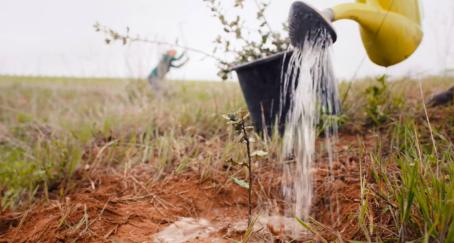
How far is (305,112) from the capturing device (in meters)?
1.87

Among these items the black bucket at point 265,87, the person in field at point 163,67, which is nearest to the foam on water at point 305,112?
the black bucket at point 265,87

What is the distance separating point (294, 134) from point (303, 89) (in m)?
0.22

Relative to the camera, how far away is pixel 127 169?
1746 millimetres

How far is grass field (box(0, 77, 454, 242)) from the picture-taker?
3.03 feet

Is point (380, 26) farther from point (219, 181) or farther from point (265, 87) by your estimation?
point (219, 181)

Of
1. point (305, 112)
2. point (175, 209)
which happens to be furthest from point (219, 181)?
point (305, 112)

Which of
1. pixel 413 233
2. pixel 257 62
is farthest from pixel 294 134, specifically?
pixel 413 233

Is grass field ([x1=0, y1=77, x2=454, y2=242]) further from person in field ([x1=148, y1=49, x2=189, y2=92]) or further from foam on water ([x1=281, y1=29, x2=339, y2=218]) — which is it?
person in field ([x1=148, y1=49, x2=189, y2=92])

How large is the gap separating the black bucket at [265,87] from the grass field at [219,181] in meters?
0.18

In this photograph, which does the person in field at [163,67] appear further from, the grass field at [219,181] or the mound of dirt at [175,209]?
the mound of dirt at [175,209]

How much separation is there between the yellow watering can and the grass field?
1.01ft

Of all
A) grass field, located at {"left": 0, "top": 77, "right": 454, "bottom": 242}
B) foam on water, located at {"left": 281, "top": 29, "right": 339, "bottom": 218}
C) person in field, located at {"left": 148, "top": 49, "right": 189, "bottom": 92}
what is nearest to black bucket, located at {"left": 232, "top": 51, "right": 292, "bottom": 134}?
foam on water, located at {"left": 281, "top": 29, "right": 339, "bottom": 218}

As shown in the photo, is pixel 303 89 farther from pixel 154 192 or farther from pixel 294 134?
pixel 154 192

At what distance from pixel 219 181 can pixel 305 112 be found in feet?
2.04
